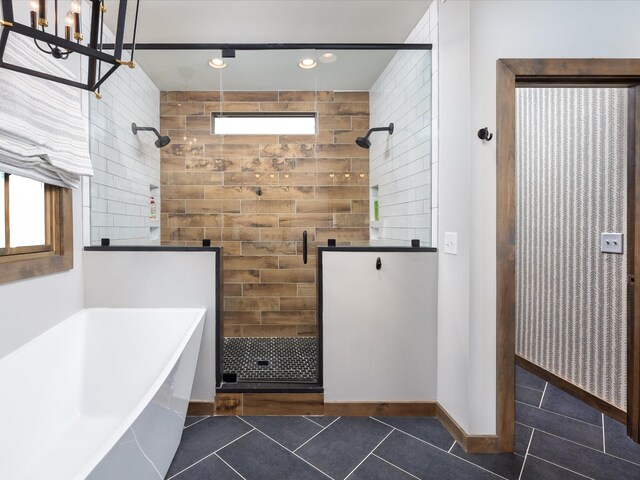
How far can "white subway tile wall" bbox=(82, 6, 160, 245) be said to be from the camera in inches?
88.1

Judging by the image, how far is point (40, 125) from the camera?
161 centimetres

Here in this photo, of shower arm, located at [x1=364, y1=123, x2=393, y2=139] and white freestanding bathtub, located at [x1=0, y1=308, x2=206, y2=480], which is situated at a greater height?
shower arm, located at [x1=364, y1=123, x2=393, y2=139]

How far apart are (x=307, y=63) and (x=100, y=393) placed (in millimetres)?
2512

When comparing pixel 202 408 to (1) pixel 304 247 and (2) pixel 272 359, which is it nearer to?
(2) pixel 272 359

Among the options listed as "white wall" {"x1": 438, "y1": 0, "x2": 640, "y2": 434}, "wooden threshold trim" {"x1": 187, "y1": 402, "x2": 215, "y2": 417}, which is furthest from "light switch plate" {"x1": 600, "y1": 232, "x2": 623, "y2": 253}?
"wooden threshold trim" {"x1": 187, "y1": 402, "x2": 215, "y2": 417}

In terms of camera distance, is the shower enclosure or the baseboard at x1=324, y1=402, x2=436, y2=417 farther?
the shower enclosure

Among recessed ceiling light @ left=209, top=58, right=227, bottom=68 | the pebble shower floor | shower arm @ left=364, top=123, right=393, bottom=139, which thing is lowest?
the pebble shower floor

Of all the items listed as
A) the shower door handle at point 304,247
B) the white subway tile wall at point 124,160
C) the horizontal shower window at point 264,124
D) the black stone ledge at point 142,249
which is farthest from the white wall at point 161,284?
the horizontal shower window at point 264,124

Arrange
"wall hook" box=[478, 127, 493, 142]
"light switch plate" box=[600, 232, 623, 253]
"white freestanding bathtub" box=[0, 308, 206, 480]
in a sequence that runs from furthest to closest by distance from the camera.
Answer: "light switch plate" box=[600, 232, 623, 253], "wall hook" box=[478, 127, 493, 142], "white freestanding bathtub" box=[0, 308, 206, 480]

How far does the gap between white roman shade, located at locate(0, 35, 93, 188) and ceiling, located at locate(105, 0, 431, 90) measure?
699mm

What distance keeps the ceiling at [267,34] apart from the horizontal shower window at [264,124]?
0.21 m

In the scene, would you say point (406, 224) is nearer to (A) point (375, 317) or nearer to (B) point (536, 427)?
(A) point (375, 317)

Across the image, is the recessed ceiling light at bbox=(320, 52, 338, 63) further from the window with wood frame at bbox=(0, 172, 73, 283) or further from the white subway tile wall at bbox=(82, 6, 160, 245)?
the window with wood frame at bbox=(0, 172, 73, 283)

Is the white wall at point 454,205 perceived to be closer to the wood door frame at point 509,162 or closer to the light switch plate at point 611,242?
the wood door frame at point 509,162
